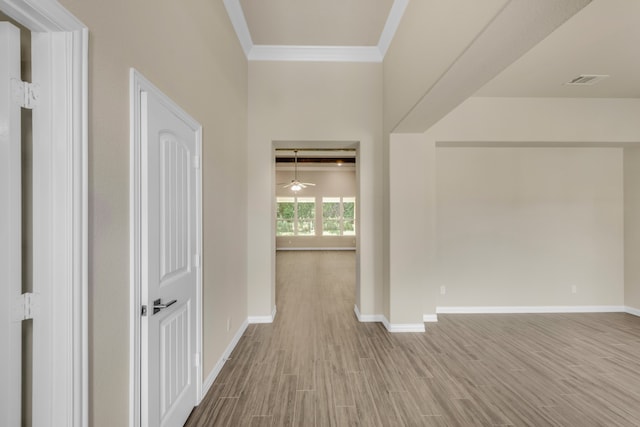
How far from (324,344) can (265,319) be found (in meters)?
1.00

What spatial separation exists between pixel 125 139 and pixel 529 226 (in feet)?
17.0

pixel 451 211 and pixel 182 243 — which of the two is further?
pixel 451 211

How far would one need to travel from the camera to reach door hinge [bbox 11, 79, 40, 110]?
891 millimetres

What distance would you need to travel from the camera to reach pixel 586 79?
331 centimetres

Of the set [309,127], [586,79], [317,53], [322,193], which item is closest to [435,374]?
[309,127]

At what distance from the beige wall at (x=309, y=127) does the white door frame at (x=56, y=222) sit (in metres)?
2.72

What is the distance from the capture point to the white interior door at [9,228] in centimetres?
87

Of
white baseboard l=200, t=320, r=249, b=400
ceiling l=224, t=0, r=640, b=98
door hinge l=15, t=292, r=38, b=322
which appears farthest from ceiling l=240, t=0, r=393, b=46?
white baseboard l=200, t=320, r=249, b=400

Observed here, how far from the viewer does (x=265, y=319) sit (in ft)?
12.1

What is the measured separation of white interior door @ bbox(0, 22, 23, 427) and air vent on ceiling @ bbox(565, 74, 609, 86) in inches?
194

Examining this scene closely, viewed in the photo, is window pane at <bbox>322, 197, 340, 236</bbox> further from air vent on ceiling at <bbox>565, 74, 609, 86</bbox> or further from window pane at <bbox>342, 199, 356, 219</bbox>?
air vent on ceiling at <bbox>565, 74, 609, 86</bbox>

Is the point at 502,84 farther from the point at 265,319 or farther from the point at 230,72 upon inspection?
the point at 265,319

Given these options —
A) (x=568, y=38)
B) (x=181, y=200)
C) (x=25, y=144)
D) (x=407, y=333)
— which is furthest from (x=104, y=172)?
(x=568, y=38)

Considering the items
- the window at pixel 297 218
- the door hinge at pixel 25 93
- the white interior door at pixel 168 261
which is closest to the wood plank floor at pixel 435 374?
the white interior door at pixel 168 261
